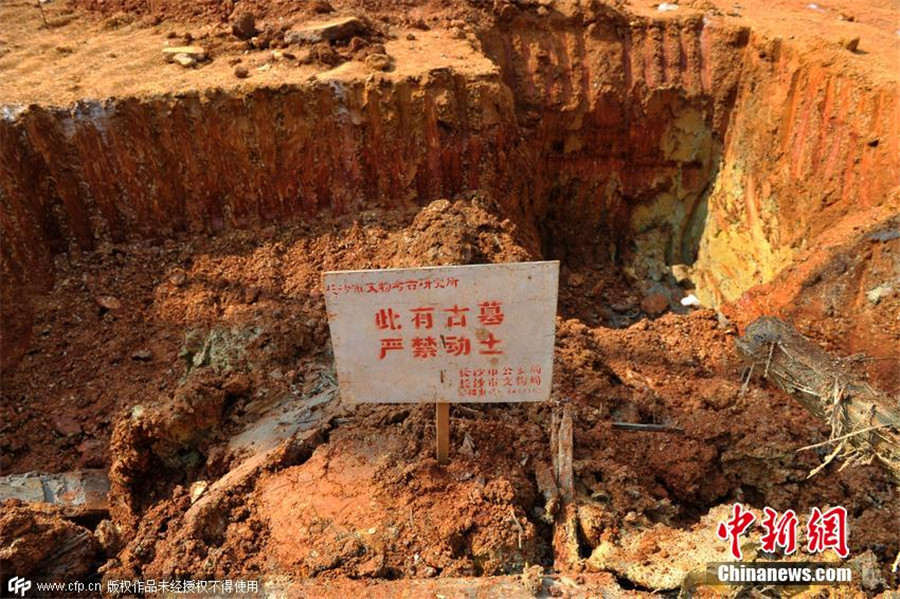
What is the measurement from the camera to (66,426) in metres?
4.90

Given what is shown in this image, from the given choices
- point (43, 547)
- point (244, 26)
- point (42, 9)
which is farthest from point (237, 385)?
point (42, 9)

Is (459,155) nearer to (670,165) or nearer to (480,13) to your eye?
(480,13)

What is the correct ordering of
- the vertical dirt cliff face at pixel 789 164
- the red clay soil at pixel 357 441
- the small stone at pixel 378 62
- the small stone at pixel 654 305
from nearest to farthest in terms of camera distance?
the red clay soil at pixel 357 441, the vertical dirt cliff face at pixel 789 164, the small stone at pixel 378 62, the small stone at pixel 654 305

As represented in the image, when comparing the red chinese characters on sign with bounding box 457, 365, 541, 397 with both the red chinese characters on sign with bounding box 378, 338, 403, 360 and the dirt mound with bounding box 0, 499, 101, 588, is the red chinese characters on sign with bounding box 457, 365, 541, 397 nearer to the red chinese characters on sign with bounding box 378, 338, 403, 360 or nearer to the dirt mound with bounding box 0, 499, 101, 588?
the red chinese characters on sign with bounding box 378, 338, 403, 360

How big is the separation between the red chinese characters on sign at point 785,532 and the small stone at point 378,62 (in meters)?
5.45

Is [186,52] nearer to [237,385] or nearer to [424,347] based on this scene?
[237,385]

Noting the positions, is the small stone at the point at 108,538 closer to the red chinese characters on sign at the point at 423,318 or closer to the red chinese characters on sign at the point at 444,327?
the red chinese characters on sign at the point at 444,327

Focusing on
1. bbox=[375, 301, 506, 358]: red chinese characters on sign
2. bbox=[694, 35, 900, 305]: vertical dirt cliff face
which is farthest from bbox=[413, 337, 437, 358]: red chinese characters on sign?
bbox=[694, 35, 900, 305]: vertical dirt cliff face

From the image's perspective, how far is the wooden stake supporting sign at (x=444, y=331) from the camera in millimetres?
2713

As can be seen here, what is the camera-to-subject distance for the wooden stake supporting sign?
271 centimetres

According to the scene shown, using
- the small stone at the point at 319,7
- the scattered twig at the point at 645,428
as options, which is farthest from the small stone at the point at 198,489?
the small stone at the point at 319,7

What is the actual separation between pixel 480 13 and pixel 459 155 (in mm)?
2725

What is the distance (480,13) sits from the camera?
8.10 meters

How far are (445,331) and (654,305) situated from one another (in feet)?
18.7
